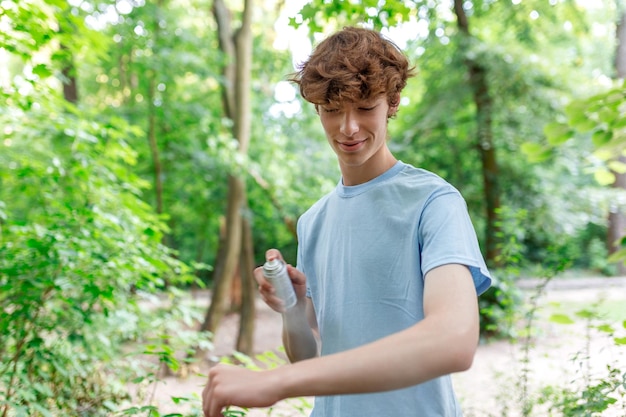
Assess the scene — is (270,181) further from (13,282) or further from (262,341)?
(13,282)

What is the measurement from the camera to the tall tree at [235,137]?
331 inches

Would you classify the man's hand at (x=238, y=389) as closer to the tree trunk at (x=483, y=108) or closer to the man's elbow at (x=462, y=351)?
the man's elbow at (x=462, y=351)

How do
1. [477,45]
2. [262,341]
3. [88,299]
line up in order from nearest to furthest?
[88,299]
[477,45]
[262,341]

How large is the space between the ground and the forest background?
1.21ft

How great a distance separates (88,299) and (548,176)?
7.55 metres

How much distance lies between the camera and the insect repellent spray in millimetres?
1231

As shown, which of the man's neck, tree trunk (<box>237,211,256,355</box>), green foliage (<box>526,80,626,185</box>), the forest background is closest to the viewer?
the man's neck

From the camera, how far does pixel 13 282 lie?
276 centimetres

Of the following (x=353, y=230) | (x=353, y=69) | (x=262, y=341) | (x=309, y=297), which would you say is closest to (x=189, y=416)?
(x=309, y=297)

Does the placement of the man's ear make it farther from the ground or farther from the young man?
the ground

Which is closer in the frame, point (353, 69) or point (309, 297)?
point (353, 69)

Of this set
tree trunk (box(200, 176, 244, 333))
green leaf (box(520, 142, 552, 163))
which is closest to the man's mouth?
green leaf (box(520, 142, 552, 163))

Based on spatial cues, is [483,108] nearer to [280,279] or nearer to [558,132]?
[558,132]

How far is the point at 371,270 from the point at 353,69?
44 cm
